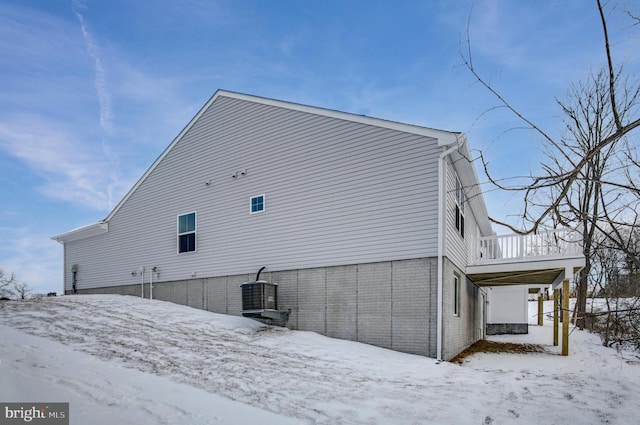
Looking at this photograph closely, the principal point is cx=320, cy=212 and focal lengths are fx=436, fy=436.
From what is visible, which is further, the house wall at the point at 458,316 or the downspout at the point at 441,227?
the house wall at the point at 458,316

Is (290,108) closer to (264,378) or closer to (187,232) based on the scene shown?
(187,232)

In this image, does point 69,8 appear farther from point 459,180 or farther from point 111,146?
point 459,180

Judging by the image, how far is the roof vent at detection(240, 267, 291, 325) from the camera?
11.4 m

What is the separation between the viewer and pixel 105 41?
480 inches

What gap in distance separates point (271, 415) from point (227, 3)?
29.1 ft

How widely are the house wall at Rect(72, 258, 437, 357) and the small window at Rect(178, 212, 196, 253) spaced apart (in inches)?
94.1

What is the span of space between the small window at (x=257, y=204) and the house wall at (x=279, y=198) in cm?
16

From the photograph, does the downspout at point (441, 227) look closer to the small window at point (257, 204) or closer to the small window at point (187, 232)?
the small window at point (257, 204)

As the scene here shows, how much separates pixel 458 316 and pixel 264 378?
695cm

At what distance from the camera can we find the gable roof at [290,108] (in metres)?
10.0

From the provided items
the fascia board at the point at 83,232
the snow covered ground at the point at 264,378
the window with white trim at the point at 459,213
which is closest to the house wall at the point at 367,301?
the snow covered ground at the point at 264,378

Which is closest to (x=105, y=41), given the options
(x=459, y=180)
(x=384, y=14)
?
(x=384, y=14)

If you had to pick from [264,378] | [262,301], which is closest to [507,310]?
[262,301]

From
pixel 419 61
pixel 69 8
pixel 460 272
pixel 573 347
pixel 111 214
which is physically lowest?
pixel 573 347
